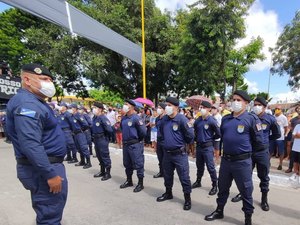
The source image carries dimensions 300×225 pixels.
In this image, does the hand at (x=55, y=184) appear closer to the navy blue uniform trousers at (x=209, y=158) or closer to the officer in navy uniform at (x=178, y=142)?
the officer in navy uniform at (x=178, y=142)

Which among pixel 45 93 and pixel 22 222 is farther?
pixel 22 222

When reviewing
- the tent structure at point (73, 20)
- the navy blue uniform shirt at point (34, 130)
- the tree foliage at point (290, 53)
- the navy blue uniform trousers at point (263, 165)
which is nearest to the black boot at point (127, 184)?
the navy blue uniform trousers at point (263, 165)

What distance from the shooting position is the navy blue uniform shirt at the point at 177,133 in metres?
5.29

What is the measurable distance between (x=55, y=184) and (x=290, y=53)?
79.5ft

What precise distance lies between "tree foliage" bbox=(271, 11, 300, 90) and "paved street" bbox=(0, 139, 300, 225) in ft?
61.4

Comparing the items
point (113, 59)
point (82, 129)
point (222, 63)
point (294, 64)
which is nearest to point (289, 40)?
point (294, 64)

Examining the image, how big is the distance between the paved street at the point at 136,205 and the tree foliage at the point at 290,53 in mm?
18713

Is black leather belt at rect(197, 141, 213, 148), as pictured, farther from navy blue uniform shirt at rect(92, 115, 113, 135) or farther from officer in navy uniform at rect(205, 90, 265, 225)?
navy blue uniform shirt at rect(92, 115, 113, 135)

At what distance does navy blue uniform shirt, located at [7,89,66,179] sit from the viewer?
280 centimetres

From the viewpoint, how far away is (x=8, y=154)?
36.7ft

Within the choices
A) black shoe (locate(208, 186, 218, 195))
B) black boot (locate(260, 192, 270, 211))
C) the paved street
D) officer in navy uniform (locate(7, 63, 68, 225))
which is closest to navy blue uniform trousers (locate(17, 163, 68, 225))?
officer in navy uniform (locate(7, 63, 68, 225))

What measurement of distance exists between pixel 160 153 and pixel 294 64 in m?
20.4

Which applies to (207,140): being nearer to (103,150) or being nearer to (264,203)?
(264,203)

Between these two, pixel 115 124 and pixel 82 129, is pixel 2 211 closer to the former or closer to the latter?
pixel 82 129
